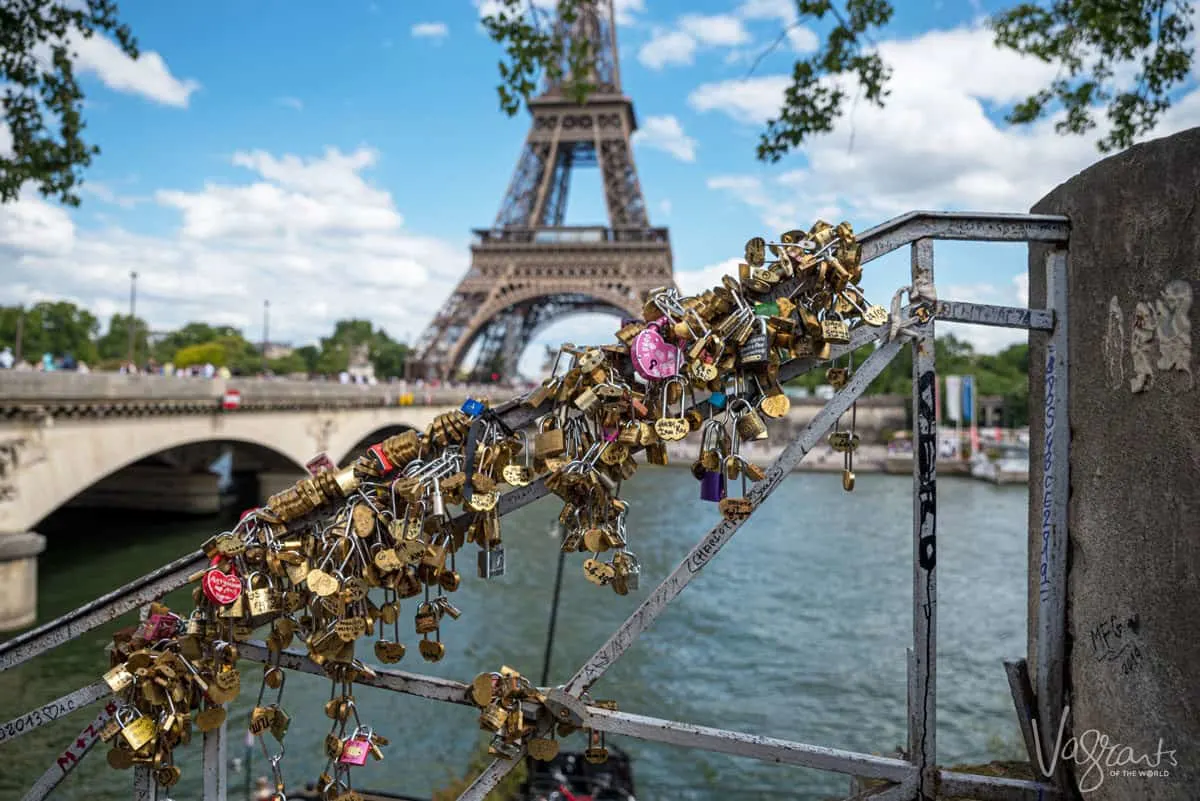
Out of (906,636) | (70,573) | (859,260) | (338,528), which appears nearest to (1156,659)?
(859,260)

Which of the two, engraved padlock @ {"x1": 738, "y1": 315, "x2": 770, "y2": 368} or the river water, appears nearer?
engraved padlock @ {"x1": 738, "y1": 315, "x2": 770, "y2": 368}

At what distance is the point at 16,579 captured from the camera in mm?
14070

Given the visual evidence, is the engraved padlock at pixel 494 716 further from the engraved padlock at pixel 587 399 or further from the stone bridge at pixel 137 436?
the stone bridge at pixel 137 436

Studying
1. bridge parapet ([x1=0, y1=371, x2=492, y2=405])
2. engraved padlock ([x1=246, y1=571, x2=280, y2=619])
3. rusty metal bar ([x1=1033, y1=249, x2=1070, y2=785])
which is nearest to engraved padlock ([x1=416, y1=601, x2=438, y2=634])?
engraved padlock ([x1=246, y1=571, x2=280, y2=619])

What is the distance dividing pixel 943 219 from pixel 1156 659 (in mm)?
1118

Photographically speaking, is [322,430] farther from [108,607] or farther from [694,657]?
[108,607]

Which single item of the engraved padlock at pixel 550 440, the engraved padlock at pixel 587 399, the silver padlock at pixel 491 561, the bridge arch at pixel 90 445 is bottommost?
the bridge arch at pixel 90 445

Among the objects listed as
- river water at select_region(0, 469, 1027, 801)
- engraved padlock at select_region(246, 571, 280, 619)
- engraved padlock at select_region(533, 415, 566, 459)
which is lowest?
river water at select_region(0, 469, 1027, 801)

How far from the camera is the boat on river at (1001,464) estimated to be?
4453 cm

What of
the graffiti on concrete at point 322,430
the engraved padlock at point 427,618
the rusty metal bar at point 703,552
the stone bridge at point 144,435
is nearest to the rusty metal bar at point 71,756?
the engraved padlock at point 427,618

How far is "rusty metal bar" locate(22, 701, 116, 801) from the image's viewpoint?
202 centimetres

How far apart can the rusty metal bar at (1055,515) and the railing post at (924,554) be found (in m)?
0.35

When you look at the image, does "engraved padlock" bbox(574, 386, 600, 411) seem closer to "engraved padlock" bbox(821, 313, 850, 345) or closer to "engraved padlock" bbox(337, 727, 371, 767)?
"engraved padlock" bbox(821, 313, 850, 345)

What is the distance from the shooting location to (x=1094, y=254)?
2008mm
